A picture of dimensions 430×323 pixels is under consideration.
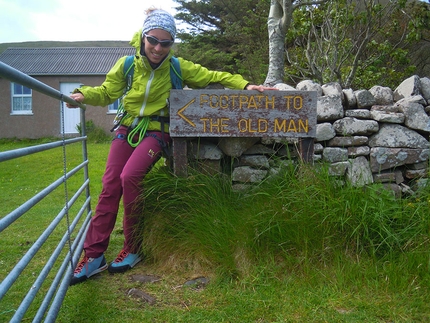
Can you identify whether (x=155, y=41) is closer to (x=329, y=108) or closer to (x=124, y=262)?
(x=329, y=108)

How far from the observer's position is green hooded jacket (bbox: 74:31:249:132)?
11.5ft

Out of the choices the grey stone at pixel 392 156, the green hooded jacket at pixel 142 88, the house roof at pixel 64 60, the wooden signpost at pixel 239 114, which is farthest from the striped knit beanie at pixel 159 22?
the house roof at pixel 64 60

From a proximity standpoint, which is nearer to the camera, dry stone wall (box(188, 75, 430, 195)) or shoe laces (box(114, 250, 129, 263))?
shoe laces (box(114, 250, 129, 263))

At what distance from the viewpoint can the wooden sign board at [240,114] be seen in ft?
11.6

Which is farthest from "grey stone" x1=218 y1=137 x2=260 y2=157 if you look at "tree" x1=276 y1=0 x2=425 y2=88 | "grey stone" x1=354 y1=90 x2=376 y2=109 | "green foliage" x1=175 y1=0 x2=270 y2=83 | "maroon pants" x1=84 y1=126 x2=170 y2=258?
"green foliage" x1=175 y1=0 x2=270 y2=83

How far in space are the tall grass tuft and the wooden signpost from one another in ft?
1.11

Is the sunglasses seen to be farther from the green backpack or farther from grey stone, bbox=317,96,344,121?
grey stone, bbox=317,96,344,121

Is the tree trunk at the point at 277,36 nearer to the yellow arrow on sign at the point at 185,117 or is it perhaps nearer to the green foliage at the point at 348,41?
the green foliage at the point at 348,41

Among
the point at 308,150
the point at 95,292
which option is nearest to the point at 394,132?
the point at 308,150

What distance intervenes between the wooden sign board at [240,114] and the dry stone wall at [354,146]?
0.15 m

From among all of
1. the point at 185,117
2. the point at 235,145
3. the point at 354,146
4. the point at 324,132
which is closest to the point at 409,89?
the point at 354,146

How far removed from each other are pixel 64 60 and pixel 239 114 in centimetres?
1813

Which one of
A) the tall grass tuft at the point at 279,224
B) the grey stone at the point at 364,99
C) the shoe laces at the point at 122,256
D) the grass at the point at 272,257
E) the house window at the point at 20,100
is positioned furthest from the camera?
the house window at the point at 20,100

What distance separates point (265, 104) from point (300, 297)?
5.02 feet
